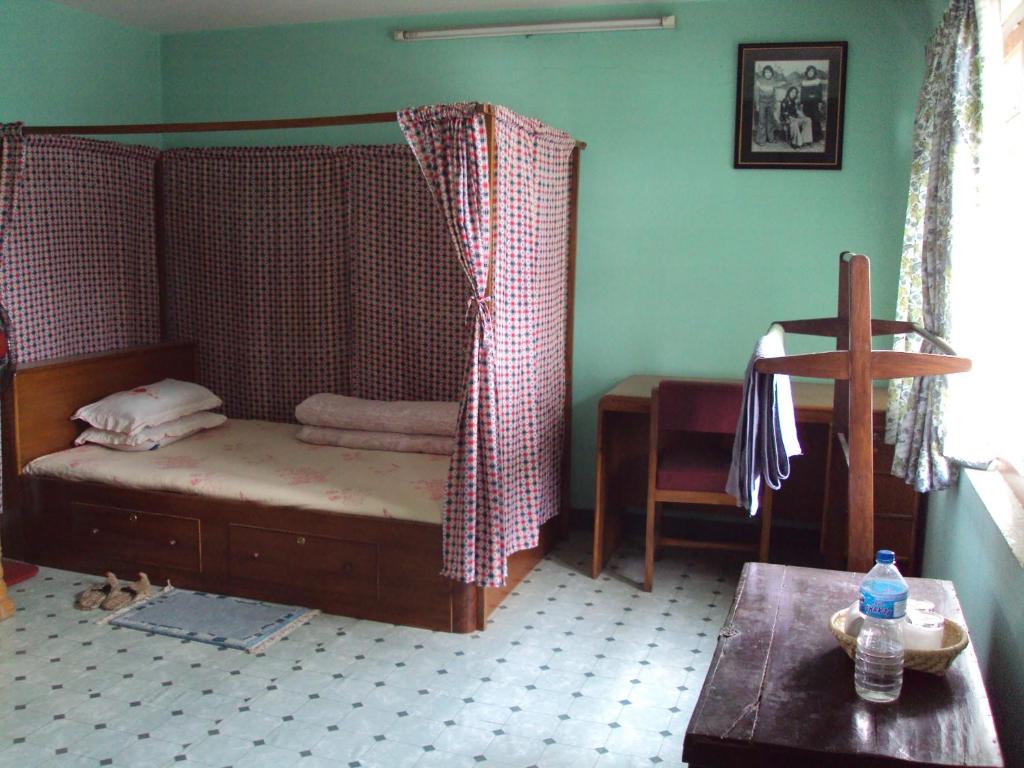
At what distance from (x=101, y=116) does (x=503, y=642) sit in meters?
3.40

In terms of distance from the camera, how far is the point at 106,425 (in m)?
4.27

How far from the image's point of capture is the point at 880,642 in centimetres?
171

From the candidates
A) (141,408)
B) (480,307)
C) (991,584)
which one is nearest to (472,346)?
(480,307)

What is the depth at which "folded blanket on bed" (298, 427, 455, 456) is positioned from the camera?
14.0 feet

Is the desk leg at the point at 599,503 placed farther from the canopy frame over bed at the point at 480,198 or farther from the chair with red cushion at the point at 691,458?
the canopy frame over bed at the point at 480,198

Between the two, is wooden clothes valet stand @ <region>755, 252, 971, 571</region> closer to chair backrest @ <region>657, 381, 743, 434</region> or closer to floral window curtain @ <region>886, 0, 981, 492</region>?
floral window curtain @ <region>886, 0, 981, 492</region>

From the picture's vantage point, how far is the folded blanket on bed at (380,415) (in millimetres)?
4305

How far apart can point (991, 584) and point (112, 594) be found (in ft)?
10.2

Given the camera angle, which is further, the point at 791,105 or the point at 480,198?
the point at 791,105

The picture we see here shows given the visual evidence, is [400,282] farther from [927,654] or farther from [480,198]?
[927,654]

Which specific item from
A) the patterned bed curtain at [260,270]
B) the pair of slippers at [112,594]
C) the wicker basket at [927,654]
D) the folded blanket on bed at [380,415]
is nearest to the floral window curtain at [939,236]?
the wicker basket at [927,654]

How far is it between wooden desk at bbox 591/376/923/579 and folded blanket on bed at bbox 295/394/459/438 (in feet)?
2.39

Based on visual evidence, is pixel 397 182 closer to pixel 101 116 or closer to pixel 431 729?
pixel 101 116

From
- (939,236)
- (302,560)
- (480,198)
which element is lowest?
(302,560)
